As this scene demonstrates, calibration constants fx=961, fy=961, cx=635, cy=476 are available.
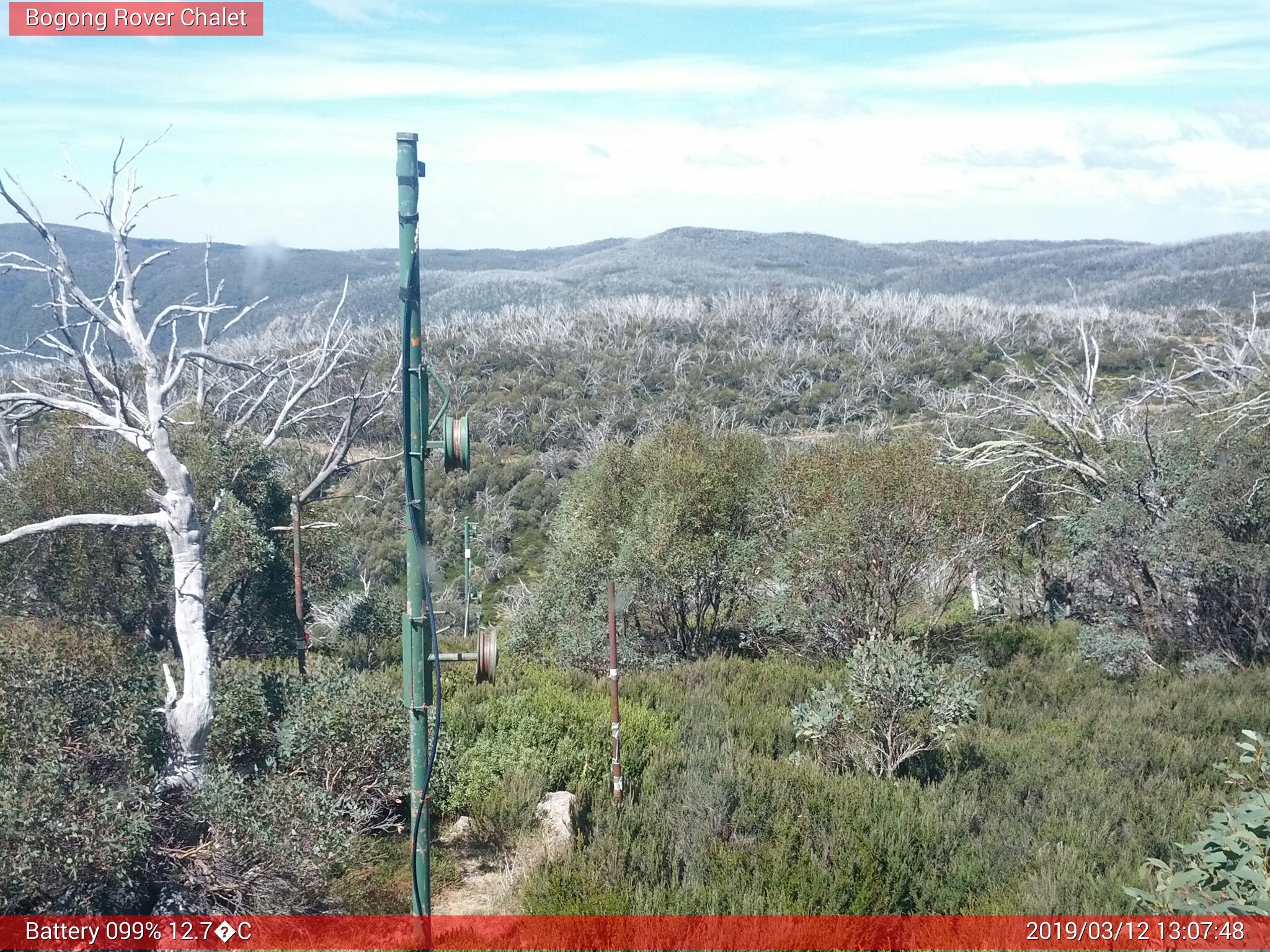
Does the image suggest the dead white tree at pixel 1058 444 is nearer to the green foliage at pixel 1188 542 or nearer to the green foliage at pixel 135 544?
the green foliage at pixel 1188 542

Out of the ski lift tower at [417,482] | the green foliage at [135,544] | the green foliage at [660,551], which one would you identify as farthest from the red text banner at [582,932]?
the green foliage at [660,551]

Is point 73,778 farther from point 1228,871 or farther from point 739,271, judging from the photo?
point 739,271

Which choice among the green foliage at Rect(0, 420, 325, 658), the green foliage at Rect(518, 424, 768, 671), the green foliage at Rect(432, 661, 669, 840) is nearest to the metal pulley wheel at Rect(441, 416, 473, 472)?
the green foliage at Rect(432, 661, 669, 840)

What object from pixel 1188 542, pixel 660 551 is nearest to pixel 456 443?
pixel 660 551

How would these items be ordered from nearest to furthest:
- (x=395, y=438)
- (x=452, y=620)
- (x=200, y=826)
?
1. (x=200, y=826)
2. (x=452, y=620)
3. (x=395, y=438)

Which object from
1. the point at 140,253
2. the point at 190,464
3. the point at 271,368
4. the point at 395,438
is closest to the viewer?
the point at 271,368

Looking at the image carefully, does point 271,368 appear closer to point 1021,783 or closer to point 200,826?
point 200,826

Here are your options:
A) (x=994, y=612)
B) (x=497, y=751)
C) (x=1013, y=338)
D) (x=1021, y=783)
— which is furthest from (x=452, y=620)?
(x=1013, y=338)
